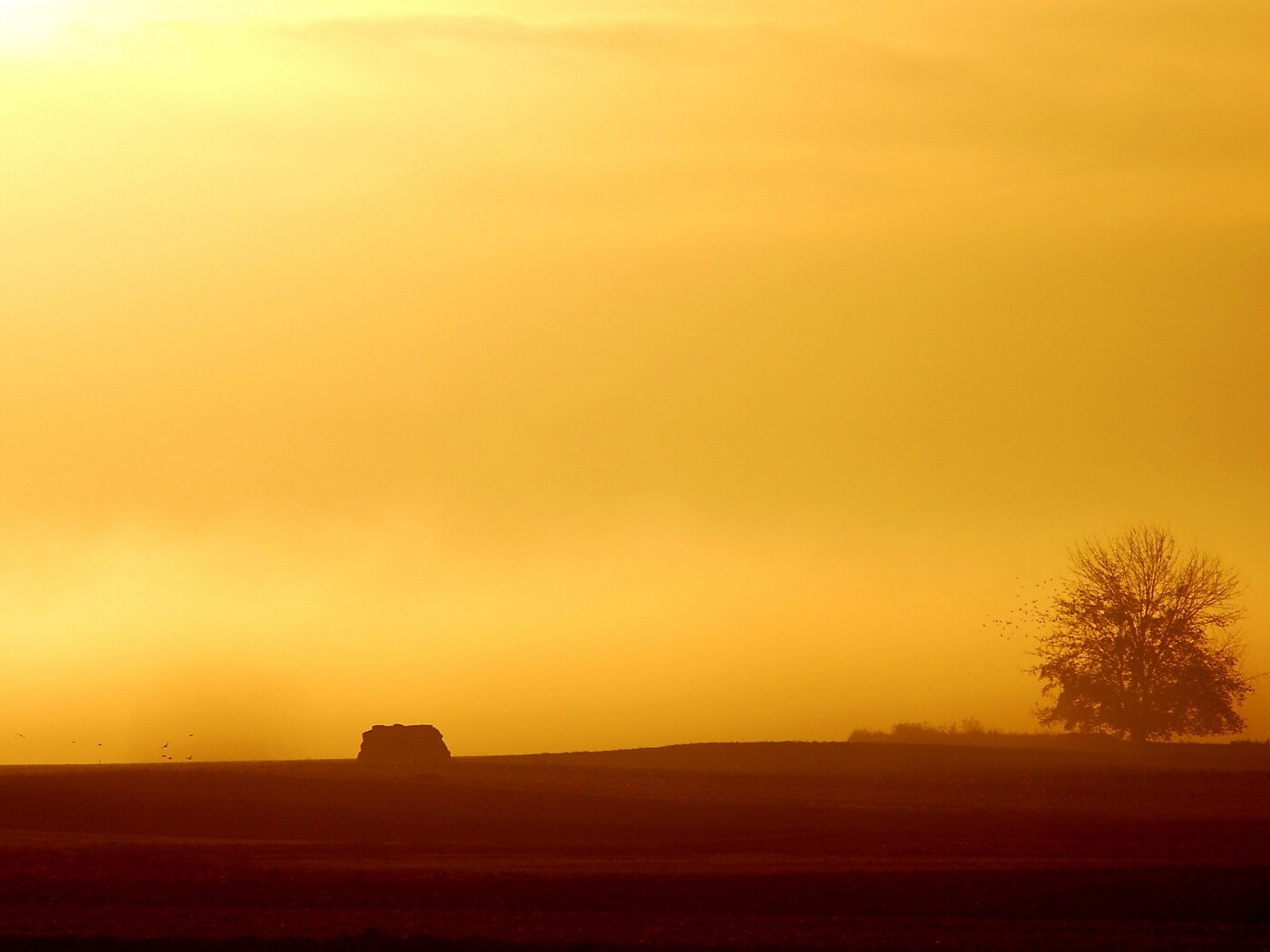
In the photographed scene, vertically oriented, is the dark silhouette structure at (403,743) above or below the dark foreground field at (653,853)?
above

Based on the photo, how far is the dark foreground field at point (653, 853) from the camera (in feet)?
90.1

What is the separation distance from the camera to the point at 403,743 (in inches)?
2670

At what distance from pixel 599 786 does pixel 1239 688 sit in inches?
1014

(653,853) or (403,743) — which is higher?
(403,743)

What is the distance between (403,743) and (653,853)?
29.6 metres

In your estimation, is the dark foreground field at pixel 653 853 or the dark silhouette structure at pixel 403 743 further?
the dark silhouette structure at pixel 403 743

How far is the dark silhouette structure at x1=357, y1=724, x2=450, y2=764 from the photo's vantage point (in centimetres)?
6749

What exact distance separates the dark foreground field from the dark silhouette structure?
183 inches

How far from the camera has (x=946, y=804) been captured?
5078cm

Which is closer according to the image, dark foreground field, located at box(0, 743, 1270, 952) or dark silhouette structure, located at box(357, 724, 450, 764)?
dark foreground field, located at box(0, 743, 1270, 952)

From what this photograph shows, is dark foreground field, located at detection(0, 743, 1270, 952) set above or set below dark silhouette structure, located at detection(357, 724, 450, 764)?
below

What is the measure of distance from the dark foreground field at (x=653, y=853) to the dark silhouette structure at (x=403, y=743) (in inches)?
183

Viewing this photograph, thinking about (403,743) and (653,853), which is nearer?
(653,853)

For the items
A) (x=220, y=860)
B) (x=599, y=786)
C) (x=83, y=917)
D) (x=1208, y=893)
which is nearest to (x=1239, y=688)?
(x=599, y=786)
